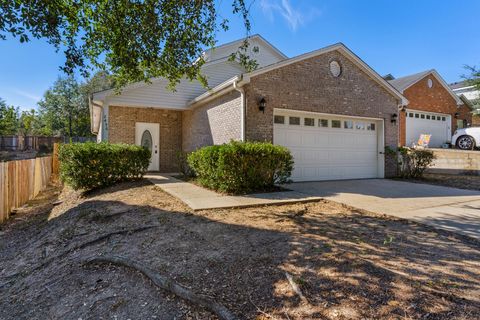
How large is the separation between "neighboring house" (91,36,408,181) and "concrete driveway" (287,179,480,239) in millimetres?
1655

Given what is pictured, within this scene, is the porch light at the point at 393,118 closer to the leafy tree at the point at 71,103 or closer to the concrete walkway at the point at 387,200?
the concrete walkway at the point at 387,200

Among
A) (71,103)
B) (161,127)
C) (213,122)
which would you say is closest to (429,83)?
(213,122)

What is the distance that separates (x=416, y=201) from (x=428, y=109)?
51.0ft

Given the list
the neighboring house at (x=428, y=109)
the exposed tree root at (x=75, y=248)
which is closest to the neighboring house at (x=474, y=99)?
the neighboring house at (x=428, y=109)

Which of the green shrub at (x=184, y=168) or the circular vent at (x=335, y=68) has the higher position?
the circular vent at (x=335, y=68)

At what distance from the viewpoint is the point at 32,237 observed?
5.25 meters

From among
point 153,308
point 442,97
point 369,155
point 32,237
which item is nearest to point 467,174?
point 369,155

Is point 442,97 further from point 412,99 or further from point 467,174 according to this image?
point 467,174

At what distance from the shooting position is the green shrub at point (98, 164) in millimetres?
8078

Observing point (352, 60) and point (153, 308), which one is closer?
point (153, 308)

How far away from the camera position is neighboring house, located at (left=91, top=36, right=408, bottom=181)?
855 centimetres

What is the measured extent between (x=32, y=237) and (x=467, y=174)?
1636 cm

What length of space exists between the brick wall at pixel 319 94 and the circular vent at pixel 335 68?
0.43 feet

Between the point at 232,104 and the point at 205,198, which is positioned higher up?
the point at 232,104
